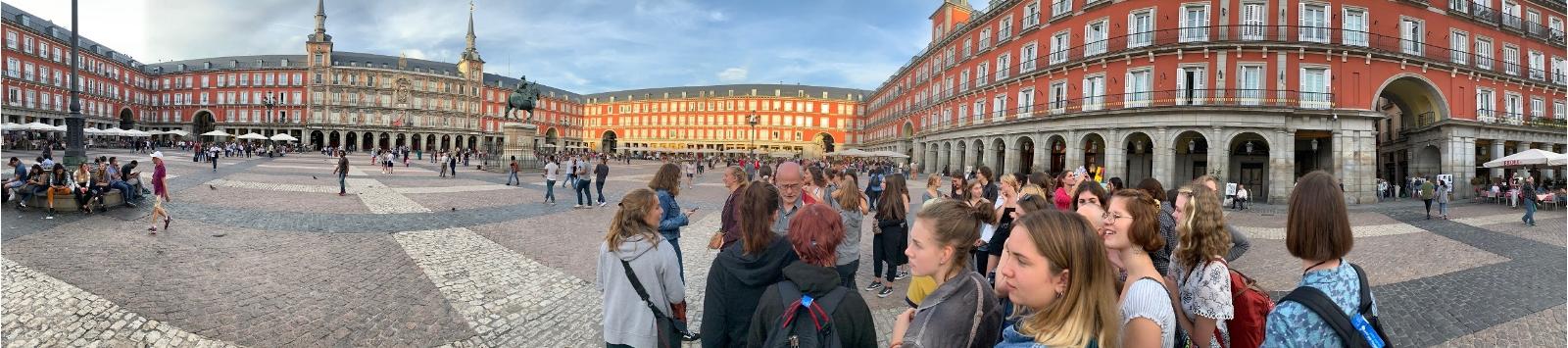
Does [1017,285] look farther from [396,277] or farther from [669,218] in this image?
[396,277]

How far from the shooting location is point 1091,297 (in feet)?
5.20

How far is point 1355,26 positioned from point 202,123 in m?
108

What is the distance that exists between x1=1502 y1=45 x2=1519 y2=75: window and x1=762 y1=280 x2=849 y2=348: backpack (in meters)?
36.7

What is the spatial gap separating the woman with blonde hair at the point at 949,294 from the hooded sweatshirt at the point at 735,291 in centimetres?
71

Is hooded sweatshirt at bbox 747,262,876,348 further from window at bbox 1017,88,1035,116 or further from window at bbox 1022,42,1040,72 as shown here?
window at bbox 1022,42,1040,72

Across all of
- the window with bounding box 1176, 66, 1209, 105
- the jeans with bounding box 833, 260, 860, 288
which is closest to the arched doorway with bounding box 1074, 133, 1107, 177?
the window with bounding box 1176, 66, 1209, 105

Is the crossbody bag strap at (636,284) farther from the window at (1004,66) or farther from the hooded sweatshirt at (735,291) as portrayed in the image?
the window at (1004,66)

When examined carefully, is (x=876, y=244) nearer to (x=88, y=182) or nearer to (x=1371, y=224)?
(x=88, y=182)

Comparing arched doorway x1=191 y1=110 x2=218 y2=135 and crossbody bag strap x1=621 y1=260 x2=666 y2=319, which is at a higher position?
arched doorway x1=191 y1=110 x2=218 y2=135

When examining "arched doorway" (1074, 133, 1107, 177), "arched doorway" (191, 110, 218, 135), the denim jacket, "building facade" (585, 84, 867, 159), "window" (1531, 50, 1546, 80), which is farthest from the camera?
"building facade" (585, 84, 867, 159)

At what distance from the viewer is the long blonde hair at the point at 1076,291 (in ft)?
5.19

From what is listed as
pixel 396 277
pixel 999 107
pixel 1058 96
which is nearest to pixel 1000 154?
pixel 999 107

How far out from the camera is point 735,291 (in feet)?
8.73

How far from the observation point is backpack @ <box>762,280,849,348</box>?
6.52 feet
